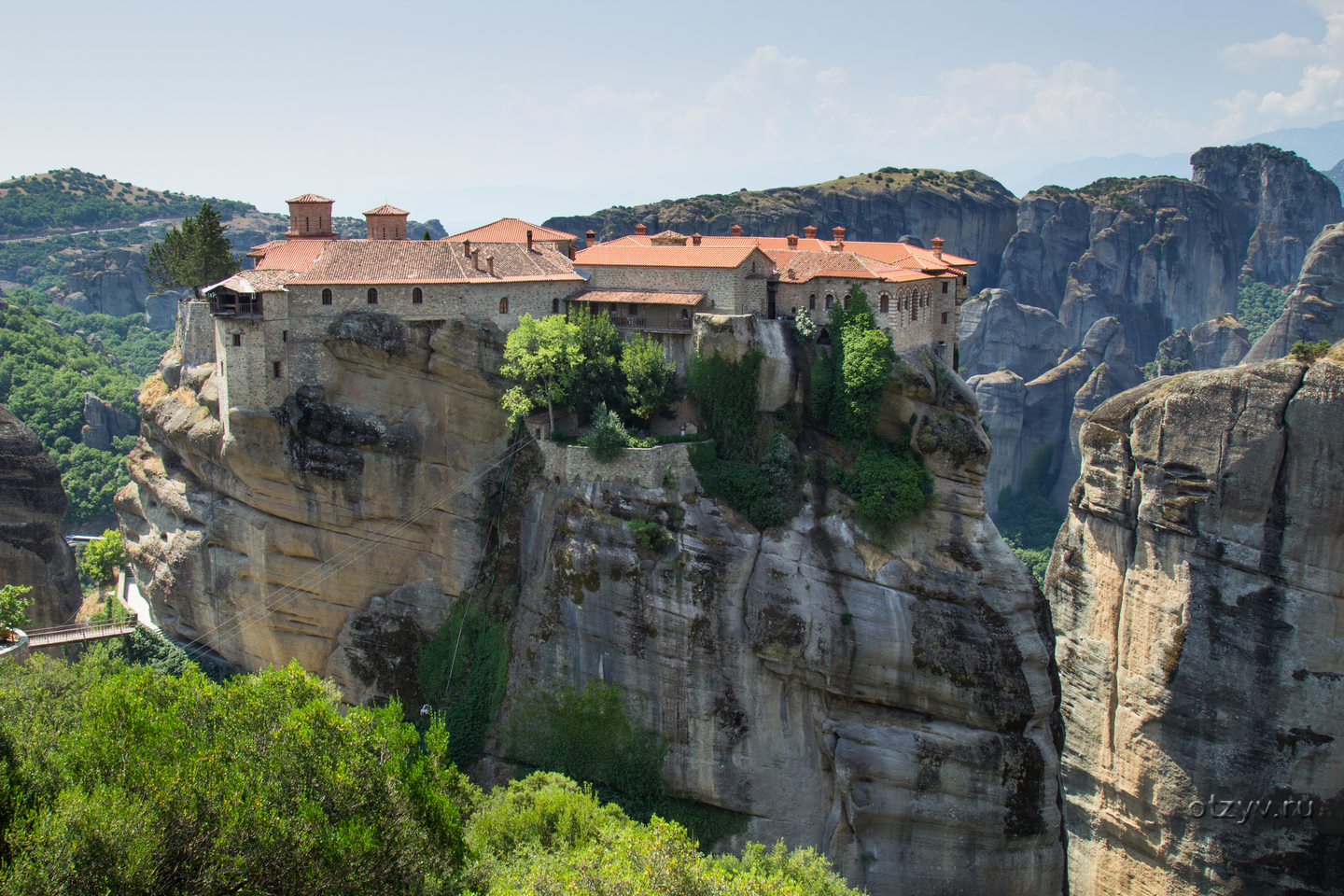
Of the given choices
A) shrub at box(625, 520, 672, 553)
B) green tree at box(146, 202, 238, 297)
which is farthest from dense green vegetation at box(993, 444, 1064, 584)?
green tree at box(146, 202, 238, 297)

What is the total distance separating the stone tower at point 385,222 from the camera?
45.5 meters

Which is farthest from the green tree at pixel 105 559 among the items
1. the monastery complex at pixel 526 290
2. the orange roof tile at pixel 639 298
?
the orange roof tile at pixel 639 298

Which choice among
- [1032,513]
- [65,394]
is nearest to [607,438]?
[65,394]

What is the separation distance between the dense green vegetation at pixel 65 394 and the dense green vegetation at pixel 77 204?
53.4m

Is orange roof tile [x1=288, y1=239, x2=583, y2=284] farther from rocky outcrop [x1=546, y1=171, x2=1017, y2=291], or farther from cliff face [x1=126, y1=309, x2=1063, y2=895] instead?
rocky outcrop [x1=546, y1=171, x2=1017, y2=291]

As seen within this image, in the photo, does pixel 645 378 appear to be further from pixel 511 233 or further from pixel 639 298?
pixel 511 233

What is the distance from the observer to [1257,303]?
393 feet

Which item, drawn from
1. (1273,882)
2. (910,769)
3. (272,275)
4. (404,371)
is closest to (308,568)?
(404,371)

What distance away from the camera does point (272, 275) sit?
3866cm

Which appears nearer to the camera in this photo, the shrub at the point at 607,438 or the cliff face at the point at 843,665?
the cliff face at the point at 843,665

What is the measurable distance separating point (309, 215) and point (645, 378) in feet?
58.6

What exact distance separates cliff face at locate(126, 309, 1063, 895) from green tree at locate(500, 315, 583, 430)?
1.19m

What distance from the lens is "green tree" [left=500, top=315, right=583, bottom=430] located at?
3772cm
